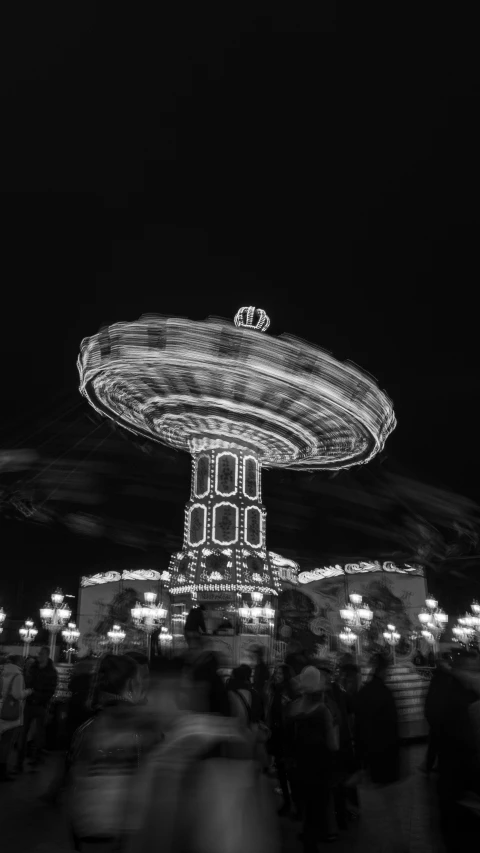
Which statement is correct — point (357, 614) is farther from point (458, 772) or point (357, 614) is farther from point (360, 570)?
point (458, 772)

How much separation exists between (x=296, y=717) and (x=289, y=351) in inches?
661

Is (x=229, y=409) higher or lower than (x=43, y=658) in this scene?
higher

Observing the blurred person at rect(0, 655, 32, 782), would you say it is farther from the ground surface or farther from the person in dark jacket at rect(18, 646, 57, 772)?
the person in dark jacket at rect(18, 646, 57, 772)

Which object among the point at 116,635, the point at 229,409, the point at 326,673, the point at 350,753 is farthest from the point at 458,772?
the point at 116,635

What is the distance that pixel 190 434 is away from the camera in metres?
27.5

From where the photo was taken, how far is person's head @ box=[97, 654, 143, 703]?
15.0ft

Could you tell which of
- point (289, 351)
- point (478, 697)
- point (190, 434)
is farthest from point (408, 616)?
point (478, 697)

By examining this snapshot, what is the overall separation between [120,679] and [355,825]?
19.7ft

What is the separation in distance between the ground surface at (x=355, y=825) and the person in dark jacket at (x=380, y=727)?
0.25m

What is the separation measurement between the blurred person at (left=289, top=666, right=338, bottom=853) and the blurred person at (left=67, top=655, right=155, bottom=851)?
249 cm

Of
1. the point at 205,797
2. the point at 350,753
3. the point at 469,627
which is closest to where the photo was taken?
the point at 205,797

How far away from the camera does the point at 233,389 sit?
23.7m

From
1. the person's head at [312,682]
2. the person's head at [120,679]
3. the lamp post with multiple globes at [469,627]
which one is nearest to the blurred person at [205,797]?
the person's head at [120,679]

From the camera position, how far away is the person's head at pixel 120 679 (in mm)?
4559
